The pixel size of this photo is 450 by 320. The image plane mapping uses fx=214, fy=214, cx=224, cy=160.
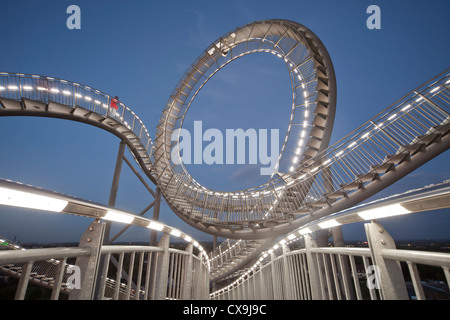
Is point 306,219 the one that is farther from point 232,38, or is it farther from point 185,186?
point 232,38

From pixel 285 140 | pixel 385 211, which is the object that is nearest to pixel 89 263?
pixel 385 211

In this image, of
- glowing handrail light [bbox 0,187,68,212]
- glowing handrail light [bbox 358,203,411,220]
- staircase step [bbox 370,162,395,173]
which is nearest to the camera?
glowing handrail light [bbox 0,187,68,212]

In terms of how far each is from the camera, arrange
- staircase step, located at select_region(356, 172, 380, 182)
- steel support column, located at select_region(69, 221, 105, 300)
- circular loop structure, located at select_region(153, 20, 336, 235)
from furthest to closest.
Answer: circular loop structure, located at select_region(153, 20, 336, 235) → staircase step, located at select_region(356, 172, 380, 182) → steel support column, located at select_region(69, 221, 105, 300)

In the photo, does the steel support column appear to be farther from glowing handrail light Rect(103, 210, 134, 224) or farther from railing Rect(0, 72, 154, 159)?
railing Rect(0, 72, 154, 159)

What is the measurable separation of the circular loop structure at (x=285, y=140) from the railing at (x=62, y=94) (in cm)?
286

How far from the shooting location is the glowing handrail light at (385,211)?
1273mm

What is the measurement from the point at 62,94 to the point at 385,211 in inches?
567

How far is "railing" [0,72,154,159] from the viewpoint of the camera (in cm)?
1000

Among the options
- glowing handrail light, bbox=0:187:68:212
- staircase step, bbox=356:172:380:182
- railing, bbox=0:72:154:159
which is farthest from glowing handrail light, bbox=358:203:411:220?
railing, bbox=0:72:154:159

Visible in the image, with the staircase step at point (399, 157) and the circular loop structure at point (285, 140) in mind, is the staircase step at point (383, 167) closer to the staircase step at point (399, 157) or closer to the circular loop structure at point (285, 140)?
the staircase step at point (399, 157)

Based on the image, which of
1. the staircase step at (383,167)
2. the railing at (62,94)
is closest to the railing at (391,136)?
the staircase step at (383,167)

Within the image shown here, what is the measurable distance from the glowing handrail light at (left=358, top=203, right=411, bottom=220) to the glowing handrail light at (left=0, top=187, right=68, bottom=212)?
1.92 meters
